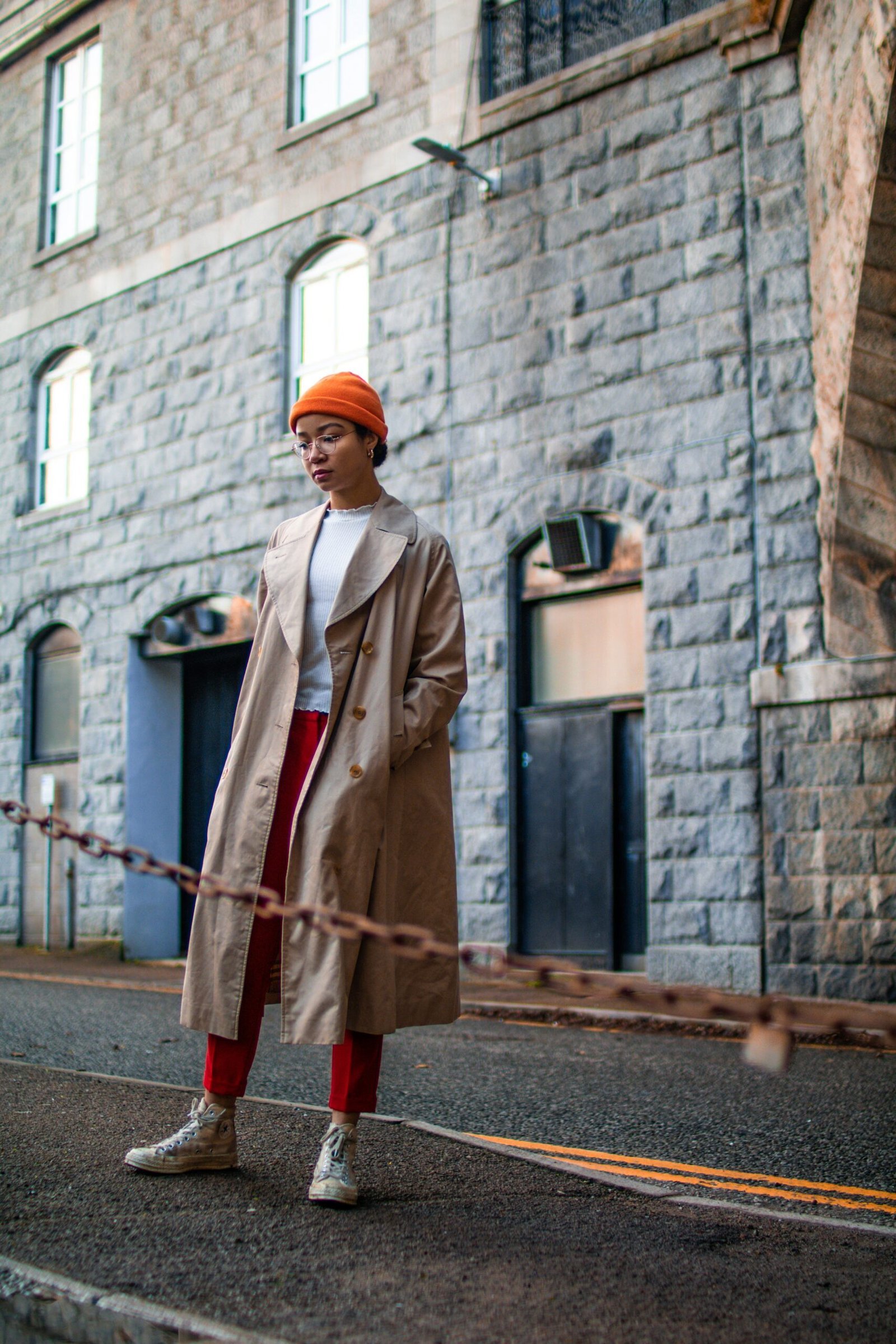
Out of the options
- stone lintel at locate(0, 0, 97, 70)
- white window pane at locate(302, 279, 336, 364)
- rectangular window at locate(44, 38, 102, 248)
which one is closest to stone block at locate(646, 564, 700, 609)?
white window pane at locate(302, 279, 336, 364)

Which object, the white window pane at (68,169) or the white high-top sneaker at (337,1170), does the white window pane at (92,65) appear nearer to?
the white window pane at (68,169)

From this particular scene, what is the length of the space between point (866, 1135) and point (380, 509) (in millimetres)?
2840

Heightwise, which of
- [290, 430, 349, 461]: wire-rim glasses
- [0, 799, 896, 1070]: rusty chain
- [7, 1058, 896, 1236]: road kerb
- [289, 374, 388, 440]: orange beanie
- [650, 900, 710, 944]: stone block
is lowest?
[7, 1058, 896, 1236]: road kerb

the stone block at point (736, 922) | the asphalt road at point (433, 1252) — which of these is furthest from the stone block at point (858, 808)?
the asphalt road at point (433, 1252)

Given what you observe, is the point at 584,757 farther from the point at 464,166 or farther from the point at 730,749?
the point at 464,166

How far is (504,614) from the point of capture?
427 inches

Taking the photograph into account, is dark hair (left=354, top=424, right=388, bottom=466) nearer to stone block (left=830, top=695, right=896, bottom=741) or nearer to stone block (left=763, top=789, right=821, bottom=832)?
stone block (left=830, top=695, right=896, bottom=741)

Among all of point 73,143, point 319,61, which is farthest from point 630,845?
point 73,143

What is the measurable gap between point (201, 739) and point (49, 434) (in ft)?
14.4

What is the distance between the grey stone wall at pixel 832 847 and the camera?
8.72 metres

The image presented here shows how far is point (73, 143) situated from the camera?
1581 cm

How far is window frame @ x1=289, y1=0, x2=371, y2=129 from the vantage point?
12625 millimetres

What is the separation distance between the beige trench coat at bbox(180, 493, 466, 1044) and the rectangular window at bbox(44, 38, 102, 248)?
42.9 feet

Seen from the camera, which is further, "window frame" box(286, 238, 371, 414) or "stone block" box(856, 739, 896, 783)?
"window frame" box(286, 238, 371, 414)
